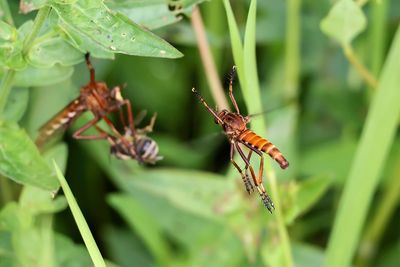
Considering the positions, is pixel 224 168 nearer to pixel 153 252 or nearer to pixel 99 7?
pixel 153 252

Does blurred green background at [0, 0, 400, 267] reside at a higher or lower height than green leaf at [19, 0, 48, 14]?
higher

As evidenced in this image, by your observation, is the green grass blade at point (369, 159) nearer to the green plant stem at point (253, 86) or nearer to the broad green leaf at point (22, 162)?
the green plant stem at point (253, 86)

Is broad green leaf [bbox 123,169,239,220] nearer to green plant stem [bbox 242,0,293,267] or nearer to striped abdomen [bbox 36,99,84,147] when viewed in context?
green plant stem [bbox 242,0,293,267]

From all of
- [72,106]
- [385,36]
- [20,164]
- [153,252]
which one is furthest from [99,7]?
[385,36]

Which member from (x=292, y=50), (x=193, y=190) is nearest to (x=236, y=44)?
(x=193, y=190)

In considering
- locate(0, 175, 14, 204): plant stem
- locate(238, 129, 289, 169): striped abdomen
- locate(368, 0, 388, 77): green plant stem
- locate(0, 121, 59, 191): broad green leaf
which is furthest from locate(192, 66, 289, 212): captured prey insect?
locate(0, 175, 14, 204): plant stem

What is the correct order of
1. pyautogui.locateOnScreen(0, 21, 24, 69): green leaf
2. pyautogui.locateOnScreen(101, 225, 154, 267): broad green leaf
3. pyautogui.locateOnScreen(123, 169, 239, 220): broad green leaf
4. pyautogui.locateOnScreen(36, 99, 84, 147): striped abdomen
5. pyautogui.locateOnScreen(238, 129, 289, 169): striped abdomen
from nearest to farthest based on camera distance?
pyautogui.locateOnScreen(0, 21, 24, 69): green leaf < pyautogui.locateOnScreen(238, 129, 289, 169): striped abdomen < pyautogui.locateOnScreen(36, 99, 84, 147): striped abdomen < pyautogui.locateOnScreen(123, 169, 239, 220): broad green leaf < pyautogui.locateOnScreen(101, 225, 154, 267): broad green leaf

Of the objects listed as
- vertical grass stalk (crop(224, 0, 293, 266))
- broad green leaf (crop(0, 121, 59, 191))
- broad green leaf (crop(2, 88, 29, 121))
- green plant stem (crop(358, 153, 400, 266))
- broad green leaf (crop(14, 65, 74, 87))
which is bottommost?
broad green leaf (crop(0, 121, 59, 191))
